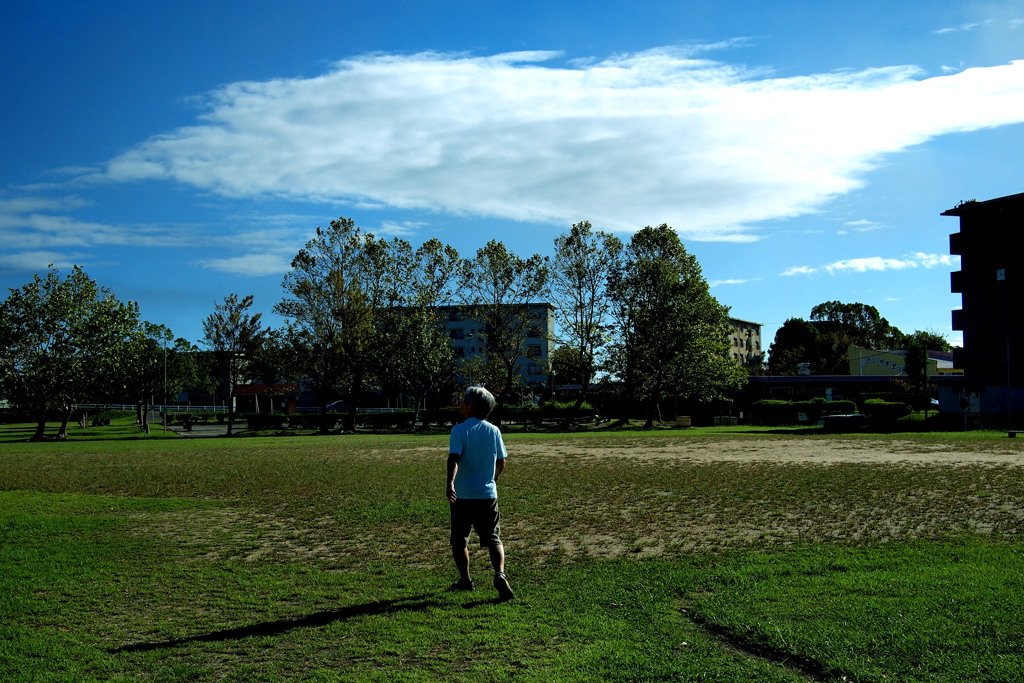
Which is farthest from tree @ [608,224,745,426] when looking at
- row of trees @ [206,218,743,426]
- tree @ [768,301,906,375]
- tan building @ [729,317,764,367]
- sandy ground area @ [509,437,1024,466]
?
tan building @ [729,317,764,367]

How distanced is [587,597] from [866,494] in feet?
28.5

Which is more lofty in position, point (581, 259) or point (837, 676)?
point (581, 259)

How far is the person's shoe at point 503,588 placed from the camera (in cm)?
728

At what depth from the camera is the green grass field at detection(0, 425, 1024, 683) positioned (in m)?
5.47

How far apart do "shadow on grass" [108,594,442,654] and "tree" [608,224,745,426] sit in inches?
1965

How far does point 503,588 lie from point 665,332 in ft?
166

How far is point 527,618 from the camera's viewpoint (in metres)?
6.66

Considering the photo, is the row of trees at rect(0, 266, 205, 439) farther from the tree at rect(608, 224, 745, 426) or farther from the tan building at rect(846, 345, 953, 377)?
the tan building at rect(846, 345, 953, 377)

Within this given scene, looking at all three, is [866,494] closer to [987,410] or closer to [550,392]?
[987,410]

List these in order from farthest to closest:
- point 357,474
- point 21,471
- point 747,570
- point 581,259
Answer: point 581,259
point 21,471
point 357,474
point 747,570

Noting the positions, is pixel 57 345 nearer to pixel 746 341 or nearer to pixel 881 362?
pixel 881 362

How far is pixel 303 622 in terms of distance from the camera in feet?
22.0

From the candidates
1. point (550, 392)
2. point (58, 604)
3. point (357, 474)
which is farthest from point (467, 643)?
point (550, 392)

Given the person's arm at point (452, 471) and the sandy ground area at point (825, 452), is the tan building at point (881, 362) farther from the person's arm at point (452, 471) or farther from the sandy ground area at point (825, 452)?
the person's arm at point (452, 471)
